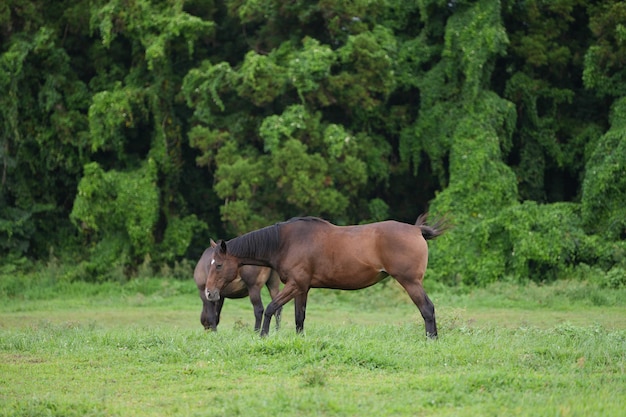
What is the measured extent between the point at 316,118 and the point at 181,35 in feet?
14.8

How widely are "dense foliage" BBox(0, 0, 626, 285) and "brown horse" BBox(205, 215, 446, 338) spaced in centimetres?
1027

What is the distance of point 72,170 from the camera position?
2697 centimetres

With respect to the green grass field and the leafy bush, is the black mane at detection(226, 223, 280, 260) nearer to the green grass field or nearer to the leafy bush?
the green grass field

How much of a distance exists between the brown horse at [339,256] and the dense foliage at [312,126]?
1027cm

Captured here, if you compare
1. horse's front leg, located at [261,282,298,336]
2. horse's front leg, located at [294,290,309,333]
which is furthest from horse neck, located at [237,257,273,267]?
horse's front leg, located at [294,290,309,333]

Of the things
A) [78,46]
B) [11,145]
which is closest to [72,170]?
[11,145]

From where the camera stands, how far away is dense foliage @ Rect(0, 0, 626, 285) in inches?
920

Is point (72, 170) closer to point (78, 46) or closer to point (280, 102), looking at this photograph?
point (78, 46)

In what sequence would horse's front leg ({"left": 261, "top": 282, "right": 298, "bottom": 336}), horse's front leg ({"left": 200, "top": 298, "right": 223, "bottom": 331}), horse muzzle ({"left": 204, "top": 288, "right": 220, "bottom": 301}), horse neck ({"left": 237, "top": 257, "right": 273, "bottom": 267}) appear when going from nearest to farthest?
horse's front leg ({"left": 261, "top": 282, "right": 298, "bottom": 336}) → horse neck ({"left": 237, "top": 257, "right": 273, "bottom": 267}) → horse muzzle ({"left": 204, "top": 288, "right": 220, "bottom": 301}) → horse's front leg ({"left": 200, "top": 298, "right": 223, "bottom": 331})

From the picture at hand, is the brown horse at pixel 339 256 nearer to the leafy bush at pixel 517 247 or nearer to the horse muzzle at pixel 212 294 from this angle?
the horse muzzle at pixel 212 294

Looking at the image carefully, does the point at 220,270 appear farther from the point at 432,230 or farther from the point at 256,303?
the point at 432,230

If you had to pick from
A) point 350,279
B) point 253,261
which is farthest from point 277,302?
point 350,279

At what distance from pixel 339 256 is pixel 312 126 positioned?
40.2 feet

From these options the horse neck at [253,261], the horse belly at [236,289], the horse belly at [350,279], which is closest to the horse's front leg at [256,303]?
the horse belly at [236,289]
